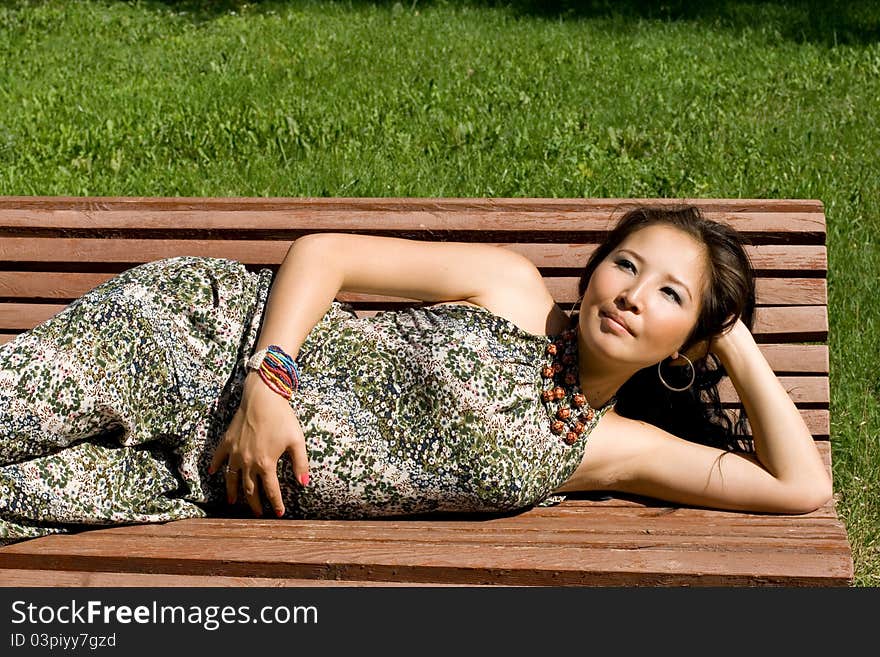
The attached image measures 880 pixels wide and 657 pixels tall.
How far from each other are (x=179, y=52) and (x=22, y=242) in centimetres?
454

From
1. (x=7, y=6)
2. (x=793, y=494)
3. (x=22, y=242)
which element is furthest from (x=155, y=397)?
(x=7, y=6)

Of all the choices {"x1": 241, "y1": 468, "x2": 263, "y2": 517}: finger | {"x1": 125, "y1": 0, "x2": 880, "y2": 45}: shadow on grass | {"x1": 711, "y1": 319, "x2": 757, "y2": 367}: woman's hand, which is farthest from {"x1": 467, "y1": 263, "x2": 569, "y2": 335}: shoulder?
{"x1": 125, "y1": 0, "x2": 880, "y2": 45}: shadow on grass

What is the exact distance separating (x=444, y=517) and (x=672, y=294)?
0.83 meters

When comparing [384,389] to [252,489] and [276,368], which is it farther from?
[252,489]

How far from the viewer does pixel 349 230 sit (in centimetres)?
367

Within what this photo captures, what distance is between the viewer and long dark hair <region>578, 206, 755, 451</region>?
294 centimetres

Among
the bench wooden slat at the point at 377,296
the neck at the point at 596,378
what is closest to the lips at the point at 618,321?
the neck at the point at 596,378

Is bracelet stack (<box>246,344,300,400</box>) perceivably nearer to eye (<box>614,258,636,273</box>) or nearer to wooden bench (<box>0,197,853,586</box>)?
wooden bench (<box>0,197,853,586</box>)

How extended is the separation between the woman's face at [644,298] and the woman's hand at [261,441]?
761 millimetres

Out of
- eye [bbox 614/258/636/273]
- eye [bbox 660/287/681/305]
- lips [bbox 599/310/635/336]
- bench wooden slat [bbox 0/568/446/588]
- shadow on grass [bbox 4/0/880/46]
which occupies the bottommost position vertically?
bench wooden slat [bbox 0/568/446/588]

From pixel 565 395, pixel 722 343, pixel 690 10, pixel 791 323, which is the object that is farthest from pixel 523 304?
pixel 690 10

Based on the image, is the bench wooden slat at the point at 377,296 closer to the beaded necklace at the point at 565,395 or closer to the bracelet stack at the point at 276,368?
the beaded necklace at the point at 565,395

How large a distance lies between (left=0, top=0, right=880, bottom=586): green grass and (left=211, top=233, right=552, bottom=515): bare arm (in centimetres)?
160

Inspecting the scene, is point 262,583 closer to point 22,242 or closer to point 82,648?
point 82,648
